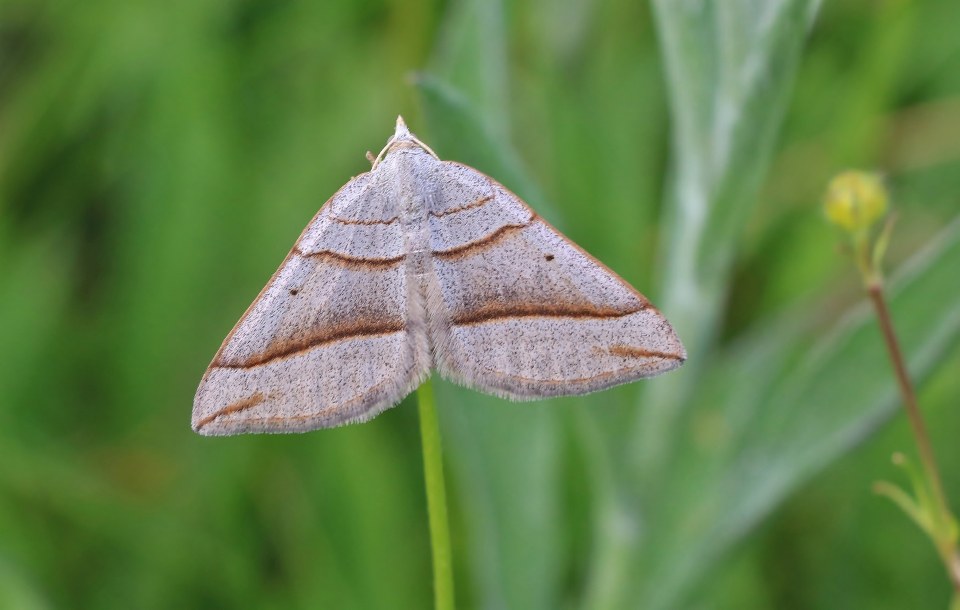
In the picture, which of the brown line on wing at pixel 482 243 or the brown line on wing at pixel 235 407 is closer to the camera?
the brown line on wing at pixel 235 407

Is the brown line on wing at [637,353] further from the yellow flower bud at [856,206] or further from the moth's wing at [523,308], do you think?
the yellow flower bud at [856,206]

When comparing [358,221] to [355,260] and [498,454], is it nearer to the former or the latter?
[355,260]

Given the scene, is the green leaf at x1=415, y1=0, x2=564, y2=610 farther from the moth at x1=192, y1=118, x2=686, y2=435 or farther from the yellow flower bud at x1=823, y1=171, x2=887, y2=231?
the yellow flower bud at x1=823, y1=171, x2=887, y2=231

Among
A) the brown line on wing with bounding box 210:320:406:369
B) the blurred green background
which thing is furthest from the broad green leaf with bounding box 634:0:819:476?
the brown line on wing with bounding box 210:320:406:369

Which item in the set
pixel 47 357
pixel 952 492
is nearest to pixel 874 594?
pixel 952 492

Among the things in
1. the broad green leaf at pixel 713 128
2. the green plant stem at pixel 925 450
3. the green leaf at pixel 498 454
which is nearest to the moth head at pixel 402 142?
the green leaf at pixel 498 454

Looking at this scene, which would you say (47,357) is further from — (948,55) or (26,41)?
(948,55)
